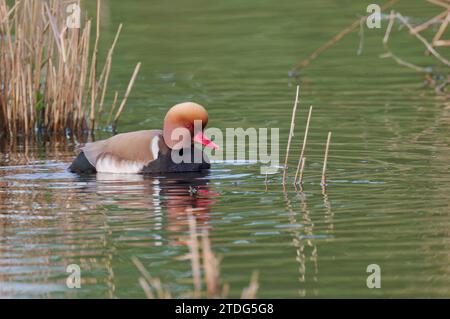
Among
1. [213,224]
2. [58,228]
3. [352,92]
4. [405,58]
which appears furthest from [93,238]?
[405,58]

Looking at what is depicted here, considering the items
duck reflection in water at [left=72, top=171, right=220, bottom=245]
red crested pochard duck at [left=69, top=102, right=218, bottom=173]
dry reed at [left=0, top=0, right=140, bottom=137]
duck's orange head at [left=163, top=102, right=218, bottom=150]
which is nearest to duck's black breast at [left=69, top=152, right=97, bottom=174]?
red crested pochard duck at [left=69, top=102, right=218, bottom=173]

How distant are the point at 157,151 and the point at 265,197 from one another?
1936 mm

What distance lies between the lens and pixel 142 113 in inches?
570

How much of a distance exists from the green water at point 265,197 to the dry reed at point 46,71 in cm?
64

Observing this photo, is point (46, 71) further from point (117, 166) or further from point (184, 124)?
point (184, 124)

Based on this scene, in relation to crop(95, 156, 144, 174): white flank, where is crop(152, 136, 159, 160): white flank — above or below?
above

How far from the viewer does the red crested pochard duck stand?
11125 mm

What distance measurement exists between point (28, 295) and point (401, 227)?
2987 millimetres

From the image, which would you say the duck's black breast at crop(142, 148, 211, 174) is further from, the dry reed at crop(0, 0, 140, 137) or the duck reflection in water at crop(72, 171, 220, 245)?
the dry reed at crop(0, 0, 140, 137)

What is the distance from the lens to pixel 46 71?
13148 mm

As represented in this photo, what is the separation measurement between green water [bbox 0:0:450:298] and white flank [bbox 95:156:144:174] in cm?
20

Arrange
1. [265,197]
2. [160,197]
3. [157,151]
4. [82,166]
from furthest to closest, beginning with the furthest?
1. [157,151]
2. [82,166]
3. [160,197]
4. [265,197]

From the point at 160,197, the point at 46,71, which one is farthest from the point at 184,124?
the point at 46,71

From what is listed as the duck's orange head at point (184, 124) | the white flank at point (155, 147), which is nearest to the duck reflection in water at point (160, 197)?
the white flank at point (155, 147)
